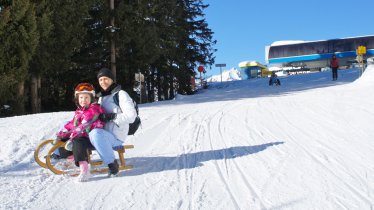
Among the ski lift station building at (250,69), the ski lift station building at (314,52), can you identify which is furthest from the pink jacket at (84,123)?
the ski lift station building at (250,69)

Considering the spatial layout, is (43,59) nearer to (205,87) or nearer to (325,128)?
(325,128)

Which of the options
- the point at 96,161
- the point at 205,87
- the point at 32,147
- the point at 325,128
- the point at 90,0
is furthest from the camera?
the point at 205,87

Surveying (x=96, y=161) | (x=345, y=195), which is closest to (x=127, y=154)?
(x=96, y=161)

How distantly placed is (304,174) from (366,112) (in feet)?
17.7

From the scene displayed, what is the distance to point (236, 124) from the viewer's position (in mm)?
9102

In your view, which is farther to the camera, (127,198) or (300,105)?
(300,105)

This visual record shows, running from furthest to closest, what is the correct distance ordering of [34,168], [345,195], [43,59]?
[43,59] → [34,168] → [345,195]

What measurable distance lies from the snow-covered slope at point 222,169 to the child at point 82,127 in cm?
27

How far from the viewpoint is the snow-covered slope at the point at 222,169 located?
3889 mm

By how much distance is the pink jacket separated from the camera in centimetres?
496

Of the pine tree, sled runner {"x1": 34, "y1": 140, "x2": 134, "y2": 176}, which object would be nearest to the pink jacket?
sled runner {"x1": 34, "y1": 140, "x2": 134, "y2": 176}

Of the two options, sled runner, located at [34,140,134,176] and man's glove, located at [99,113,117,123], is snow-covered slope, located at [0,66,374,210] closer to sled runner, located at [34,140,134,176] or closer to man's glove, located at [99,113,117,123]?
sled runner, located at [34,140,134,176]

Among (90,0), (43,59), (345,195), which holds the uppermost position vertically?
(90,0)

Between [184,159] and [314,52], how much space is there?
4019 cm
